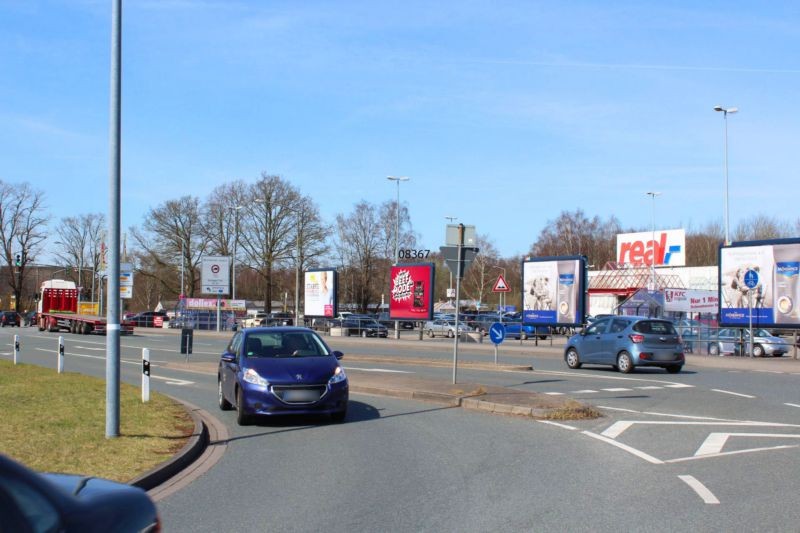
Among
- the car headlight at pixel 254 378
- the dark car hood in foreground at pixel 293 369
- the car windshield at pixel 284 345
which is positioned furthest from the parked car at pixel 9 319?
the car headlight at pixel 254 378

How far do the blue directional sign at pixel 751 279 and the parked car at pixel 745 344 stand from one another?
2781 mm

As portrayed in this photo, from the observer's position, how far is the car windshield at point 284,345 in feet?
43.7

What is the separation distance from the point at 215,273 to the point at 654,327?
139 ft

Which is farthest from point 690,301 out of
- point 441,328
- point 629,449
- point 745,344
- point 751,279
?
point 629,449

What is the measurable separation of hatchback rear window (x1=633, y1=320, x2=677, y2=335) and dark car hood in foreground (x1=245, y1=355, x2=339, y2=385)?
41.6 feet

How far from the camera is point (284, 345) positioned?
13539 mm

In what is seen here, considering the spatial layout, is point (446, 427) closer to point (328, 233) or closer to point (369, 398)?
point (369, 398)

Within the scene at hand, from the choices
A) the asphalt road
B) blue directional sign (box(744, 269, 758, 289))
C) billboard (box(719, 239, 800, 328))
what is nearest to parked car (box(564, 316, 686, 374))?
the asphalt road

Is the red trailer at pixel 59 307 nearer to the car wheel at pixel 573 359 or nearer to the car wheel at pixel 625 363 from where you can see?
the car wheel at pixel 573 359

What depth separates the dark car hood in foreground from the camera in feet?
40.3

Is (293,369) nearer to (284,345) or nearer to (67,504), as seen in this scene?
(284,345)

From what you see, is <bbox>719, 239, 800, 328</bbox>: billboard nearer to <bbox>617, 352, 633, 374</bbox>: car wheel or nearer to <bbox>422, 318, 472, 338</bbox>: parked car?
<bbox>617, 352, 633, 374</bbox>: car wheel

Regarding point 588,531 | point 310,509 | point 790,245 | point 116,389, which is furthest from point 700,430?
point 790,245

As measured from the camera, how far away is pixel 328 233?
66.5 meters
